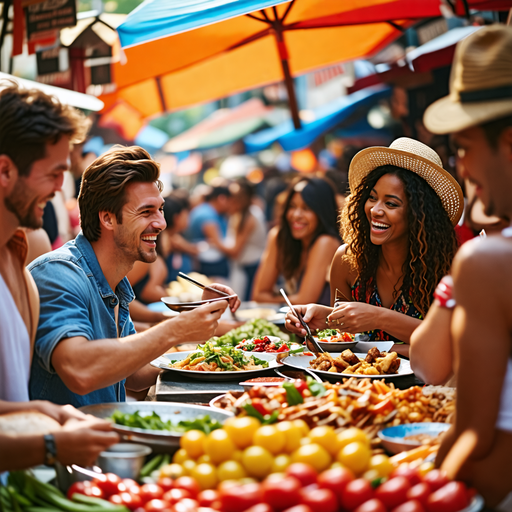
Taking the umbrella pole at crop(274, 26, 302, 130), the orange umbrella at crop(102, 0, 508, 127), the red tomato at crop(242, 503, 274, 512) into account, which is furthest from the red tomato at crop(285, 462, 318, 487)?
the umbrella pole at crop(274, 26, 302, 130)

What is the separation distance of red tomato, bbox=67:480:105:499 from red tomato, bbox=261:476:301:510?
22.1 inches

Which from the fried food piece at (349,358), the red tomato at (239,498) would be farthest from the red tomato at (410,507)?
the fried food piece at (349,358)

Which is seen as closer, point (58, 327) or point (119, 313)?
point (58, 327)

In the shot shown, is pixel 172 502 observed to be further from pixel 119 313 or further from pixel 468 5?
pixel 468 5

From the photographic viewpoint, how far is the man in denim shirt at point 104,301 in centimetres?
271

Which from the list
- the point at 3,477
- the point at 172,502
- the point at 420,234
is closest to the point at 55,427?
the point at 3,477

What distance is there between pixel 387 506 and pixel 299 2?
5657 millimetres

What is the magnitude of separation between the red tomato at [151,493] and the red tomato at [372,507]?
585mm

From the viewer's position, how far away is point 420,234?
163 inches

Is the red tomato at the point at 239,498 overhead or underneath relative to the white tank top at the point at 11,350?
underneath

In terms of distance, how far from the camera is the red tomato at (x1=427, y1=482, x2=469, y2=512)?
1.59 m

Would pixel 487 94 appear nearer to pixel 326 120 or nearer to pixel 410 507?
pixel 410 507

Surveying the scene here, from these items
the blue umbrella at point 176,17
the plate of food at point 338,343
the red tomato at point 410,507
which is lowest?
the plate of food at point 338,343

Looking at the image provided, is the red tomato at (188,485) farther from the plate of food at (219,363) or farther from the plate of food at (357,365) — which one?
the plate of food at (219,363)
